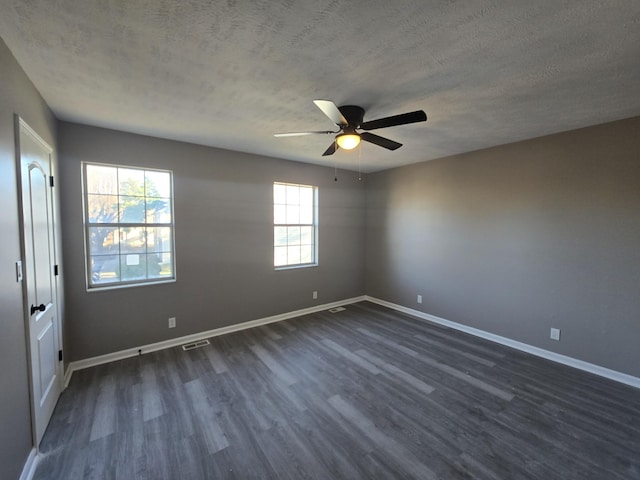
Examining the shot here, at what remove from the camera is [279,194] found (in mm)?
4457

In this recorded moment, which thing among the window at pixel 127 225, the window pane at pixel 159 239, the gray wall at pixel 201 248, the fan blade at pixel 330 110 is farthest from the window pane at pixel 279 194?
the fan blade at pixel 330 110

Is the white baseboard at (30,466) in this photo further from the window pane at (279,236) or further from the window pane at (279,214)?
the window pane at (279,214)

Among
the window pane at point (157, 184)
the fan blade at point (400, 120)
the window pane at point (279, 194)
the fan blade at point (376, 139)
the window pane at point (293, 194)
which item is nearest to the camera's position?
the fan blade at point (400, 120)

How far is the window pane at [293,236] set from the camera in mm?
4625

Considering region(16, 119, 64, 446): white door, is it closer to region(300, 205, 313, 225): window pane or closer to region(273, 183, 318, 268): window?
region(273, 183, 318, 268): window

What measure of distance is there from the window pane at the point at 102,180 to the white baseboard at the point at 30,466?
92.6 inches

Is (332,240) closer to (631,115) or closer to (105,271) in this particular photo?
(105,271)

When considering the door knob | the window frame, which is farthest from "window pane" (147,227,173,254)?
the window frame

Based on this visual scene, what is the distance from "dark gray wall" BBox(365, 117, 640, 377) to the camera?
275cm

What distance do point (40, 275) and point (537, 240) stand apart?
4.93 metres

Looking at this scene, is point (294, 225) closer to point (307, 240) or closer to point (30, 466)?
point (307, 240)

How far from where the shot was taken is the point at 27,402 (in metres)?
1.75

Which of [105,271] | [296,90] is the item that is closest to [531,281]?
[296,90]

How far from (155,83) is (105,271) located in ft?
7.28
